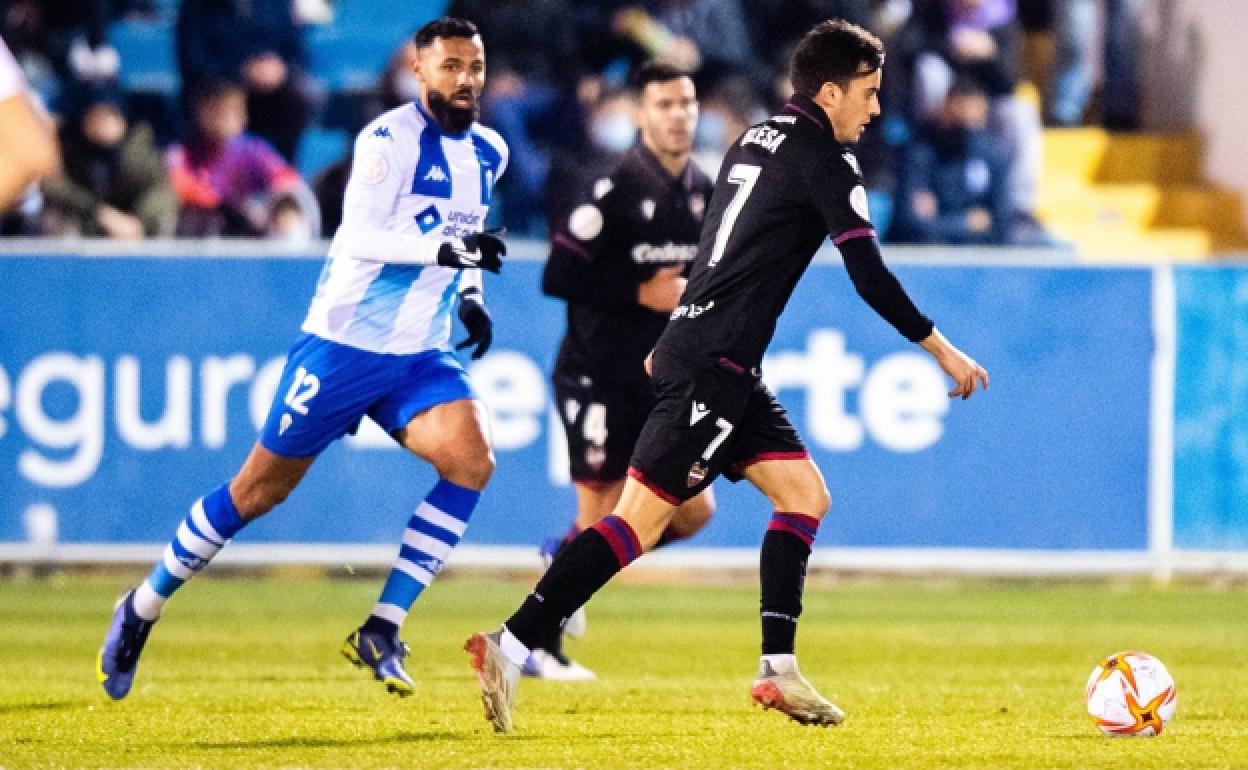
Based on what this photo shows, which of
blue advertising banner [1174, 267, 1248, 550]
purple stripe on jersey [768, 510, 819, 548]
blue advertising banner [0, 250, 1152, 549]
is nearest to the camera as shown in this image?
purple stripe on jersey [768, 510, 819, 548]

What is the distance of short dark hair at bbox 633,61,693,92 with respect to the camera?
→ 9.80 metres

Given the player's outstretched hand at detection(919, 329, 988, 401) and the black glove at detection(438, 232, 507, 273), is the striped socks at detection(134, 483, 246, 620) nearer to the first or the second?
the black glove at detection(438, 232, 507, 273)

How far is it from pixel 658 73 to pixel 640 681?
8.12 ft

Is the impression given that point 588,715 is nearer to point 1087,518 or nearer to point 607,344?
point 607,344

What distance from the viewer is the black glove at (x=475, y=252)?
842 centimetres

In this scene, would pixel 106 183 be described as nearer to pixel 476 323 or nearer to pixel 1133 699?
pixel 476 323

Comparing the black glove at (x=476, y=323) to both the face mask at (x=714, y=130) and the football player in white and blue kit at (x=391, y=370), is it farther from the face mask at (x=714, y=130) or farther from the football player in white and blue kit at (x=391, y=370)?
the face mask at (x=714, y=130)

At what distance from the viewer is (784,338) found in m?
13.9

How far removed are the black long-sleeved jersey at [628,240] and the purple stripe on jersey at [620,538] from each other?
97.0 inches

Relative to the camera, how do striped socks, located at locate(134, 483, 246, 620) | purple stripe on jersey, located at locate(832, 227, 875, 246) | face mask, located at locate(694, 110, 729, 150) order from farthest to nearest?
face mask, located at locate(694, 110, 729, 150)
striped socks, located at locate(134, 483, 246, 620)
purple stripe on jersey, located at locate(832, 227, 875, 246)

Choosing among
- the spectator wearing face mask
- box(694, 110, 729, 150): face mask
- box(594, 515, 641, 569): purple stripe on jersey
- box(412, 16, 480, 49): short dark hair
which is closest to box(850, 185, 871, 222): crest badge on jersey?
box(594, 515, 641, 569): purple stripe on jersey

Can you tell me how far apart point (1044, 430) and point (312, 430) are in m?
6.37

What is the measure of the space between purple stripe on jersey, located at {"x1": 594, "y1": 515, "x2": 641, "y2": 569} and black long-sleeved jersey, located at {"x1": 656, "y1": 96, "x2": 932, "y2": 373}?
0.58 meters

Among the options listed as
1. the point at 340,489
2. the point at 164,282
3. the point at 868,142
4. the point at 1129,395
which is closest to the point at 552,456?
the point at 340,489
